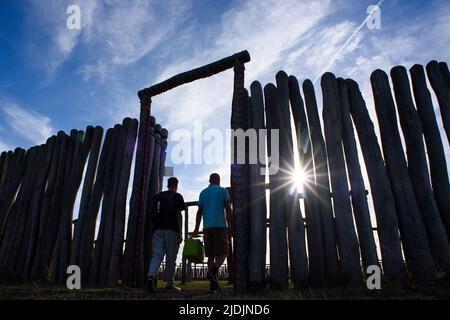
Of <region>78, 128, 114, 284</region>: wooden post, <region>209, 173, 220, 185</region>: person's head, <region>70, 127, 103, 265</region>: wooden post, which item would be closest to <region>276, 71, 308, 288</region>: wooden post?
<region>209, 173, 220, 185</region>: person's head

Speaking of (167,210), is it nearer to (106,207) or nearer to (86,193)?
(106,207)

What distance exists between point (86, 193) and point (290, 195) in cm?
422

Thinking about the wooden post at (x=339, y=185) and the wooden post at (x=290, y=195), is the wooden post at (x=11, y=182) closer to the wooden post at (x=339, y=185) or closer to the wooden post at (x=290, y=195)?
the wooden post at (x=290, y=195)

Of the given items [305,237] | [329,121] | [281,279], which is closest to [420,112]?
[329,121]

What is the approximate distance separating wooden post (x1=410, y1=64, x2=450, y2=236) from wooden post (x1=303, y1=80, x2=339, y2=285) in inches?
56.2

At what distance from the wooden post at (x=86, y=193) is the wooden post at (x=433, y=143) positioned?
5.93 m

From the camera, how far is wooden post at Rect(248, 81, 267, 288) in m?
4.98

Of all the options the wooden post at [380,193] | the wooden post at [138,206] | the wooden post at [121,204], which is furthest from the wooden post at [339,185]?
the wooden post at [121,204]

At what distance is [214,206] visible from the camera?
5.78m

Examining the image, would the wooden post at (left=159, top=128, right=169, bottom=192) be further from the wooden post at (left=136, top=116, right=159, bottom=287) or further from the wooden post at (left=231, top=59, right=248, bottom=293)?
the wooden post at (left=231, top=59, right=248, bottom=293)

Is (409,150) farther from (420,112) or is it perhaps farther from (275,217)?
(275,217)

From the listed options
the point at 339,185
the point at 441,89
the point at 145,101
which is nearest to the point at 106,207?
the point at 145,101
